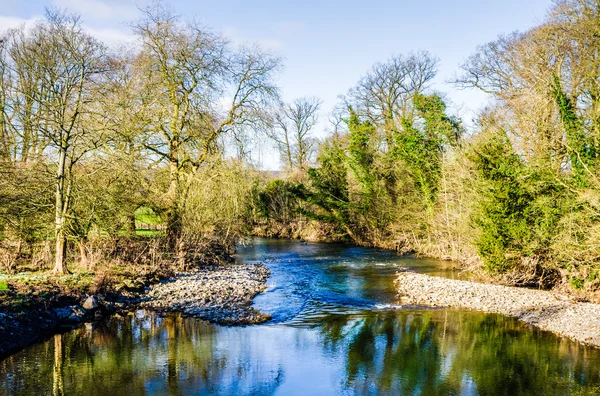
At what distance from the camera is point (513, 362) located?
10.1 meters

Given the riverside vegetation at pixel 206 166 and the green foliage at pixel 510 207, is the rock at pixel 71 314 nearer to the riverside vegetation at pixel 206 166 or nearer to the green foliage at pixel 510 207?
the riverside vegetation at pixel 206 166

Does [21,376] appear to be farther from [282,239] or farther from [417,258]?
[282,239]

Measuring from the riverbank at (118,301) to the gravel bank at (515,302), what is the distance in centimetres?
577

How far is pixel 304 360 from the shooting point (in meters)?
10.1

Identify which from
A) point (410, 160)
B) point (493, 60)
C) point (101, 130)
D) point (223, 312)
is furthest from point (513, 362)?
point (493, 60)

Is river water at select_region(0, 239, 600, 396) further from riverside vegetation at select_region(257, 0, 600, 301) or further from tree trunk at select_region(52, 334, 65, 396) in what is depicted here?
riverside vegetation at select_region(257, 0, 600, 301)

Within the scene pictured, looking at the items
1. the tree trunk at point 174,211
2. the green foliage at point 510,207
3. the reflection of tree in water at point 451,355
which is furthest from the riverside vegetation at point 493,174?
the tree trunk at point 174,211

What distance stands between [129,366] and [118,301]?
509cm

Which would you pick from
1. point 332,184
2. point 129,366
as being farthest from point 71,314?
point 332,184

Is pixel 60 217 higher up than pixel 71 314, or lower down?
higher up

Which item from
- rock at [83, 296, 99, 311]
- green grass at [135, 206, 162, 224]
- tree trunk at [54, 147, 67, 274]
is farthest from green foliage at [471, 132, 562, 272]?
tree trunk at [54, 147, 67, 274]

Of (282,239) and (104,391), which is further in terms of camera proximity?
(282,239)

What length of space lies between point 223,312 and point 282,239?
21903mm

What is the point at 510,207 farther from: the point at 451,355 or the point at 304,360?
the point at 304,360
